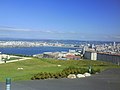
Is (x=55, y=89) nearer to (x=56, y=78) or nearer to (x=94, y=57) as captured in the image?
(x=56, y=78)

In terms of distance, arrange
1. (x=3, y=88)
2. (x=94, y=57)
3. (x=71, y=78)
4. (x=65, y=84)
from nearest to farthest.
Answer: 1. (x=3, y=88)
2. (x=65, y=84)
3. (x=71, y=78)
4. (x=94, y=57)

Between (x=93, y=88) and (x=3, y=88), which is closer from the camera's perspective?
(x=3, y=88)

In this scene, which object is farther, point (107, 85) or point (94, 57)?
point (94, 57)

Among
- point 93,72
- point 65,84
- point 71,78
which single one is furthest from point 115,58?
point 65,84

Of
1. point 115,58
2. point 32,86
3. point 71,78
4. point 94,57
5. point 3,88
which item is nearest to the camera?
point 3,88

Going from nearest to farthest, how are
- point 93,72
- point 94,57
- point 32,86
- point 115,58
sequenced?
point 32,86
point 93,72
point 115,58
point 94,57

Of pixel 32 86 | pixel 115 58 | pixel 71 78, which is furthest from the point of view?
pixel 115 58

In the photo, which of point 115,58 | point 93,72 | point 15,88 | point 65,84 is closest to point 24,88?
point 15,88

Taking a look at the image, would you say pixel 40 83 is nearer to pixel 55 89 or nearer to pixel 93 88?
pixel 55 89
